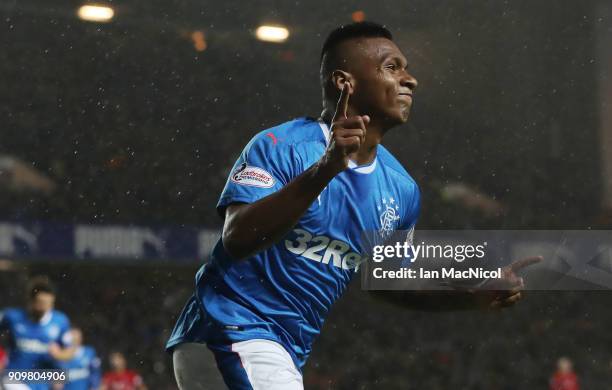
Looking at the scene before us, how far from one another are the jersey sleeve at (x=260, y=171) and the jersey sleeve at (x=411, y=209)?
391 mm

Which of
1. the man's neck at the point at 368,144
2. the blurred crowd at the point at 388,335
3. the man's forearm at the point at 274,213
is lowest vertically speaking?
the man's forearm at the point at 274,213

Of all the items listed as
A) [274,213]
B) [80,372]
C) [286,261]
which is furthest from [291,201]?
[80,372]

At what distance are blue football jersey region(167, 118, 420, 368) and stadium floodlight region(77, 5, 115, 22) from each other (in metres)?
11.0

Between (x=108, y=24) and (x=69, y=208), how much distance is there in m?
2.68

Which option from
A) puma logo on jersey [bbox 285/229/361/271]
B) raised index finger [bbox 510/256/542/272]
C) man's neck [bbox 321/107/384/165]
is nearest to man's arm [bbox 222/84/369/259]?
puma logo on jersey [bbox 285/229/361/271]

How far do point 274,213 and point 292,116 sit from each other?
10652 mm

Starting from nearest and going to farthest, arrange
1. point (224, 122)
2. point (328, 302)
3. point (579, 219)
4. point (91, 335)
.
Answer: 1. point (328, 302)
2. point (91, 335)
3. point (224, 122)
4. point (579, 219)

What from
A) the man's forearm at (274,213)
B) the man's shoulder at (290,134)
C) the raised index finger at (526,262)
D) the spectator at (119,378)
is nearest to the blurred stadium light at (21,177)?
the spectator at (119,378)

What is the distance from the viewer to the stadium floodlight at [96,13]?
1259 centimetres

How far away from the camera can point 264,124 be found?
12547 mm

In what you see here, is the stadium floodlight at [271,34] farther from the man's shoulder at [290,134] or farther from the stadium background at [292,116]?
the man's shoulder at [290,134]

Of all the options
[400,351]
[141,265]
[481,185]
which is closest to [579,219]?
[481,185]

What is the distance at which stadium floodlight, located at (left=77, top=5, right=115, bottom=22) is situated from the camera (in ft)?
41.3

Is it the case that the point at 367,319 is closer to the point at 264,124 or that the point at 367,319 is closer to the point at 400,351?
the point at 400,351
